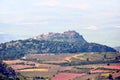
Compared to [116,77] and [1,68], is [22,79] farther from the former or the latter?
[116,77]

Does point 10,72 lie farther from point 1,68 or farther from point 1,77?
point 1,77

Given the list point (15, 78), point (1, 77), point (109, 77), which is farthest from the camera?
point (109, 77)

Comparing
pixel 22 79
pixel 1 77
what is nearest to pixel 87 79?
pixel 22 79

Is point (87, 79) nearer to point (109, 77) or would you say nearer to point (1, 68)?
point (109, 77)

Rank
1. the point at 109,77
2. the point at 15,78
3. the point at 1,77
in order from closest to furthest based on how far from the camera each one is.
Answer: the point at 1,77, the point at 15,78, the point at 109,77

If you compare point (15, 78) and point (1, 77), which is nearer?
point (1, 77)

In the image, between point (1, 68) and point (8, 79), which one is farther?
point (1, 68)

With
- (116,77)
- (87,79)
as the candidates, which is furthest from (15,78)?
(116,77)

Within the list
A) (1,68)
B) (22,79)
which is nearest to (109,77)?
(22,79)
